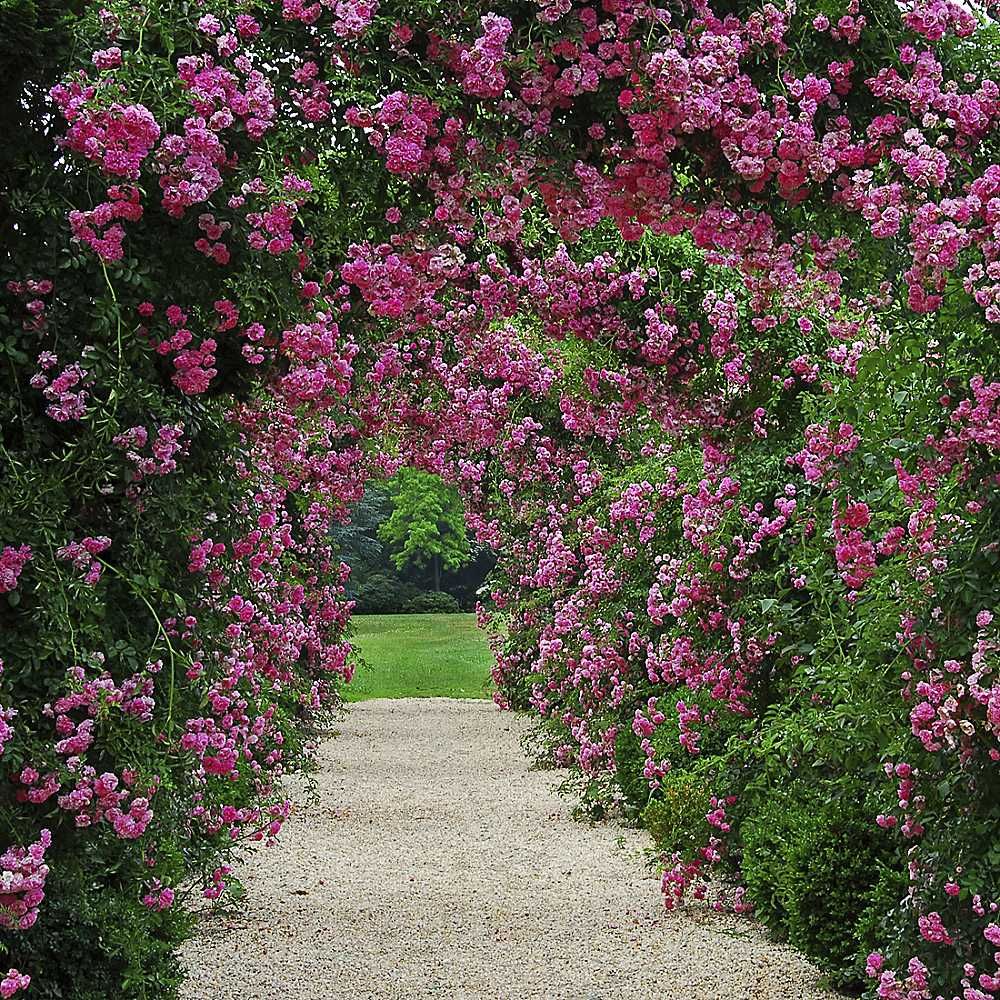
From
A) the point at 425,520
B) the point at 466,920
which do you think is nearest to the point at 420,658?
the point at 425,520

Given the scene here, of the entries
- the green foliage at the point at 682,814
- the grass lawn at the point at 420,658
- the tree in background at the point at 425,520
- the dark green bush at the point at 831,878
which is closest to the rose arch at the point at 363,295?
the dark green bush at the point at 831,878

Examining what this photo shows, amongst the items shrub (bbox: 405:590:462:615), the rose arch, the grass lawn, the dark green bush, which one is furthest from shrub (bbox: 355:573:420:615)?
the rose arch

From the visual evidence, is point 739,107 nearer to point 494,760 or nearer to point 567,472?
point 567,472

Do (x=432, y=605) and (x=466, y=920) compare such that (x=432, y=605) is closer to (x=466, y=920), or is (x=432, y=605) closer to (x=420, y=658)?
(x=420, y=658)

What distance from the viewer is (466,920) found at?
18.9 feet

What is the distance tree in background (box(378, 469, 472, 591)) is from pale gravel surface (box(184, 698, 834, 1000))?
47.4 feet

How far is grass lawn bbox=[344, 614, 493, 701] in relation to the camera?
18.0 meters

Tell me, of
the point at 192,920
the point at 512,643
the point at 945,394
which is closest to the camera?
the point at 945,394

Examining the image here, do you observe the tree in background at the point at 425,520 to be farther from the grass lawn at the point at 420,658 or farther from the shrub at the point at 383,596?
the grass lawn at the point at 420,658

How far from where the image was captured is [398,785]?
9.61 m

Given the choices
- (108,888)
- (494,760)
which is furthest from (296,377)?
(494,760)

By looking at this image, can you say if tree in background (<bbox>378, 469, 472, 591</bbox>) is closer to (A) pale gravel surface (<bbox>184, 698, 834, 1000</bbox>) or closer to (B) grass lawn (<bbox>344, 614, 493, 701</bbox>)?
(B) grass lawn (<bbox>344, 614, 493, 701</bbox>)

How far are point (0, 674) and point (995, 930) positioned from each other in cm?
222

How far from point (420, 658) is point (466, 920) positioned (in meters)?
16.3
